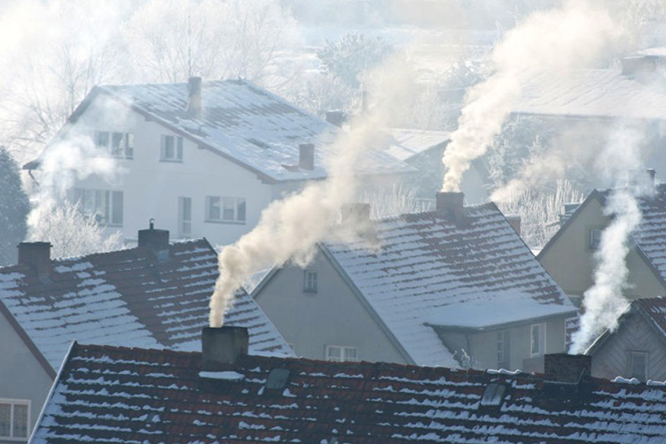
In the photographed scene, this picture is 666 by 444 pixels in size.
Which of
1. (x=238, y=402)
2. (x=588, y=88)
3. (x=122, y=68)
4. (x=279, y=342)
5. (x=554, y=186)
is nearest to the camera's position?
(x=238, y=402)

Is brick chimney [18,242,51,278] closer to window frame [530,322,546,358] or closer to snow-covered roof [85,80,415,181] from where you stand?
window frame [530,322,546,358]

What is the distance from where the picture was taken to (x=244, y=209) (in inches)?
3076

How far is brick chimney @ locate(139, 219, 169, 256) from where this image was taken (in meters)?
39.1

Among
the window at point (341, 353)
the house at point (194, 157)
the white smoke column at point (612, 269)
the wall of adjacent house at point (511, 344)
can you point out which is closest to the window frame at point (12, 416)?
the window at point (341, 353)

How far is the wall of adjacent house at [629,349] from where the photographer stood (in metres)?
38.4

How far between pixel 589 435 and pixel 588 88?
8390 cm

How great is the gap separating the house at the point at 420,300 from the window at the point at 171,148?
33444 mm

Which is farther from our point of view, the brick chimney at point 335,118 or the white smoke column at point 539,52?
the brick chimney at point 335,118

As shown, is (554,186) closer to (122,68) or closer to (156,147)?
(156,147)

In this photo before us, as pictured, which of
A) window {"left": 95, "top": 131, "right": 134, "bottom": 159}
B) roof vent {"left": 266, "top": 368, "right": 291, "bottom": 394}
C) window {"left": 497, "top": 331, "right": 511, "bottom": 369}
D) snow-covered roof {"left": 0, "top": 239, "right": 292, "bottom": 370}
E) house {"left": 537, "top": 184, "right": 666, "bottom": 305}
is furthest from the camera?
window {"left": 95, "top": 131, "right": 134, "bottom": 159}

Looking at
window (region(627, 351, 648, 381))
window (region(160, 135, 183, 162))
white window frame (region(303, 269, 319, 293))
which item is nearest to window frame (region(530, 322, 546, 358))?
white window frame (region(303, 269, 319, 293))

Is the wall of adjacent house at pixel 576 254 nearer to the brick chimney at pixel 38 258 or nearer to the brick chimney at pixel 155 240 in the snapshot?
the brick chimney at pixel 155 240

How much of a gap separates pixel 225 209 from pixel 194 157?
281 centimetres

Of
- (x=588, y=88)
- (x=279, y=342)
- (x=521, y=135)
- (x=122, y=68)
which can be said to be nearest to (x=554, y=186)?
(x=521, y=135)
